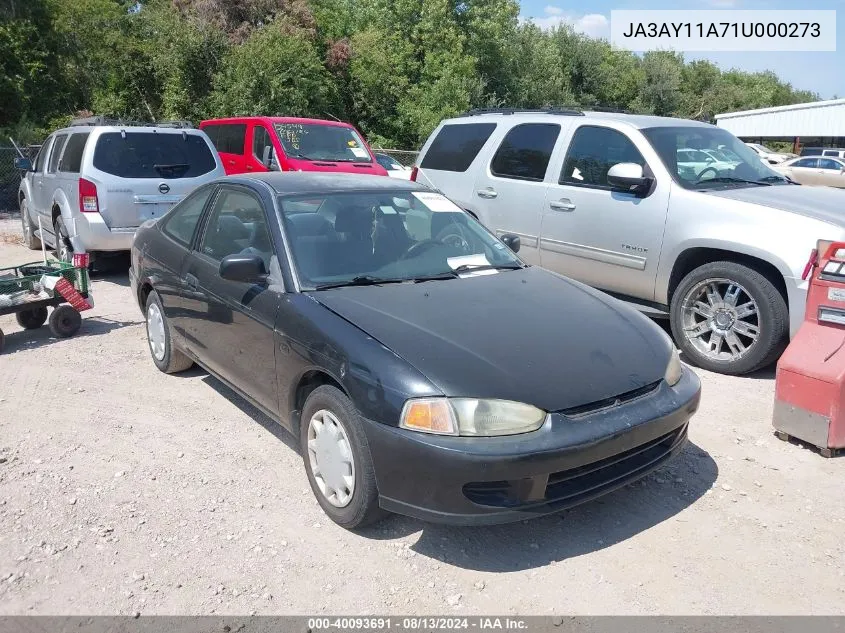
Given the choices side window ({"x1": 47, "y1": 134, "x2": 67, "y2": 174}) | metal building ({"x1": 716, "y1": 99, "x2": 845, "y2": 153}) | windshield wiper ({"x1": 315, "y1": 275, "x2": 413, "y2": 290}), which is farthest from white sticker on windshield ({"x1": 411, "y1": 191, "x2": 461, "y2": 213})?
metal building ({"x1": 716, "y1": 99, "x2": 845, "y2": 153})

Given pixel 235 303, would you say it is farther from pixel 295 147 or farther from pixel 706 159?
pixel 295 147

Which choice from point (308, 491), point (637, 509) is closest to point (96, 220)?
point (308, 491)

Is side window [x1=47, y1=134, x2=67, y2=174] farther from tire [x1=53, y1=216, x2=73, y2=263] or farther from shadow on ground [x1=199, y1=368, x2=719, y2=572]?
shadow on ground [x1=199, y1=368, x2=719, y2=572]

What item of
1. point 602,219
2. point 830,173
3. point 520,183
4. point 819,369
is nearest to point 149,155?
point 520,183

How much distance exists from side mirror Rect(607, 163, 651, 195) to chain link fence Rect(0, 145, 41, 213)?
1560cm

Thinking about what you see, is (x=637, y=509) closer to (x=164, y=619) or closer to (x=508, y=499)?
(x=508, y=499)

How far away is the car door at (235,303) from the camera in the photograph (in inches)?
157

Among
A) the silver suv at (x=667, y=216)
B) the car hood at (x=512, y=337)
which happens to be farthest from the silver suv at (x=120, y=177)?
the car hood at (x=512, y=337)

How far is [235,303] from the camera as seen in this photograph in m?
4.24

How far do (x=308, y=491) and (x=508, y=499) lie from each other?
1.27 m

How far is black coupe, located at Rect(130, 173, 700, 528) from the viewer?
3.03 meters

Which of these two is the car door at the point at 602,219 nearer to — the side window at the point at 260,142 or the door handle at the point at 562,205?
the door handle at the point at 562,205

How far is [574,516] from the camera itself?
3625 millimetres

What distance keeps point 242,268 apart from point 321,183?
92 cm
